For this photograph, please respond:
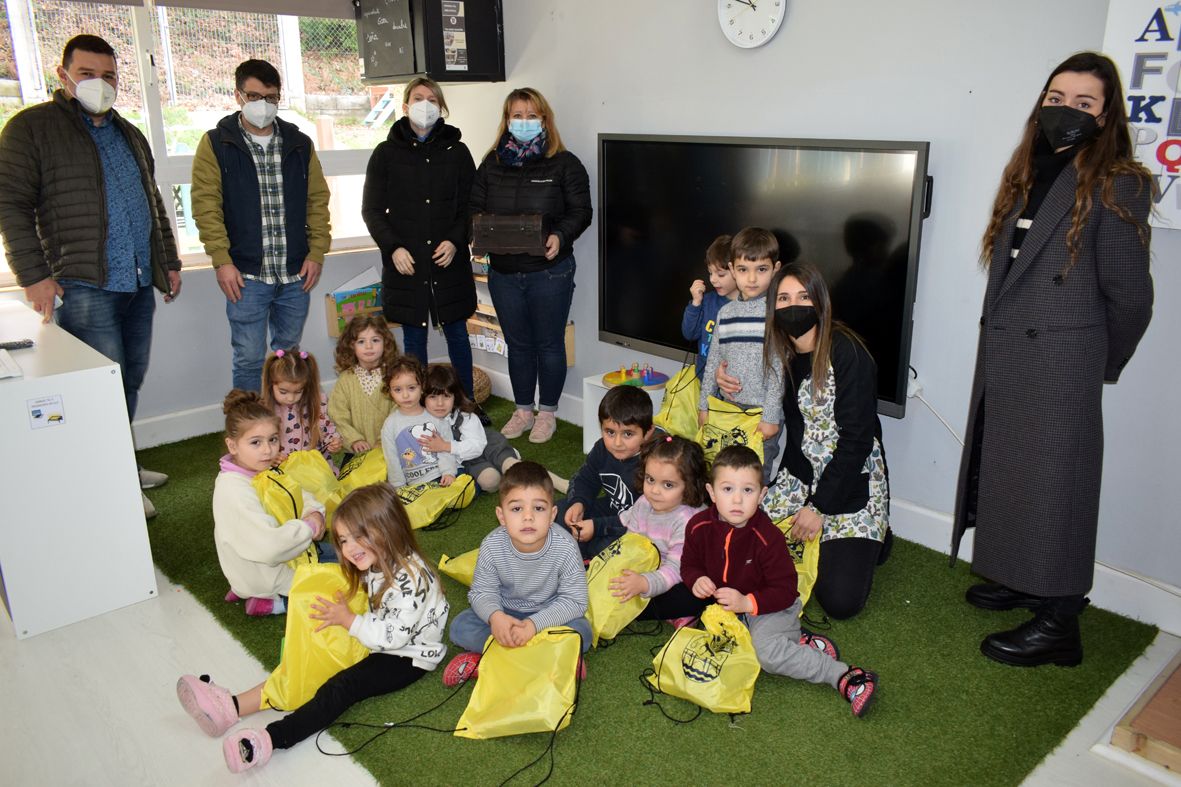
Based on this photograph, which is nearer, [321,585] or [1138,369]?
[321,585]

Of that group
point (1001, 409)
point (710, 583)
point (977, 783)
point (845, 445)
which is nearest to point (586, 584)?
point (710, 583)

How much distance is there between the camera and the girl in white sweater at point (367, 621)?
2.30 m

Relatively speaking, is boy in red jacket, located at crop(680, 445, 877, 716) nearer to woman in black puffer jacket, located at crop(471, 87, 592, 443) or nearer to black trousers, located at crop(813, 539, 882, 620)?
black trousers, located at crop(813, 539, 882, 620)

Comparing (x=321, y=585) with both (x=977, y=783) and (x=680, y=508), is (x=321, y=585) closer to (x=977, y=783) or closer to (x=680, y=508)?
(x=680, y=508)

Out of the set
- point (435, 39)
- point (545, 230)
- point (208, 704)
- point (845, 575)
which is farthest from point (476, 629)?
point (435, 39)

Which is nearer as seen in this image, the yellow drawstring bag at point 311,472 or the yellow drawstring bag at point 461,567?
the yellow drawstring bag at point 461,567

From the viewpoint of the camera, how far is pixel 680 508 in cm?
281

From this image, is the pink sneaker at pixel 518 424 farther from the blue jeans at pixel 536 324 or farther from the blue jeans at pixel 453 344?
the blue jeans at pixel 453 344

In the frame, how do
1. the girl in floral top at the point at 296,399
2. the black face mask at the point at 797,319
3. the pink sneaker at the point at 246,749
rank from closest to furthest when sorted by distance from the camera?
the pink sneaker at the point at 246,749, the black face mask at the point at 797,319, the girl in floral top at the point at 296,399

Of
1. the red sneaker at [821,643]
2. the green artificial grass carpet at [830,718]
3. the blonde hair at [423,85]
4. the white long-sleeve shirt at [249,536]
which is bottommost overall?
the green artificial grass carpet at [830,718]

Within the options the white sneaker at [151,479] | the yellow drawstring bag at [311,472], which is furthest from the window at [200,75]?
the yellow drawstring bag at [311,472]

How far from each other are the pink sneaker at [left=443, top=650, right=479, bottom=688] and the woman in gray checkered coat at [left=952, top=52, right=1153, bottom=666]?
1509mm

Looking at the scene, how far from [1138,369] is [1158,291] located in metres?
0.25

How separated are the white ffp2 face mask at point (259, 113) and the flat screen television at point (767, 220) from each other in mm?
1410
